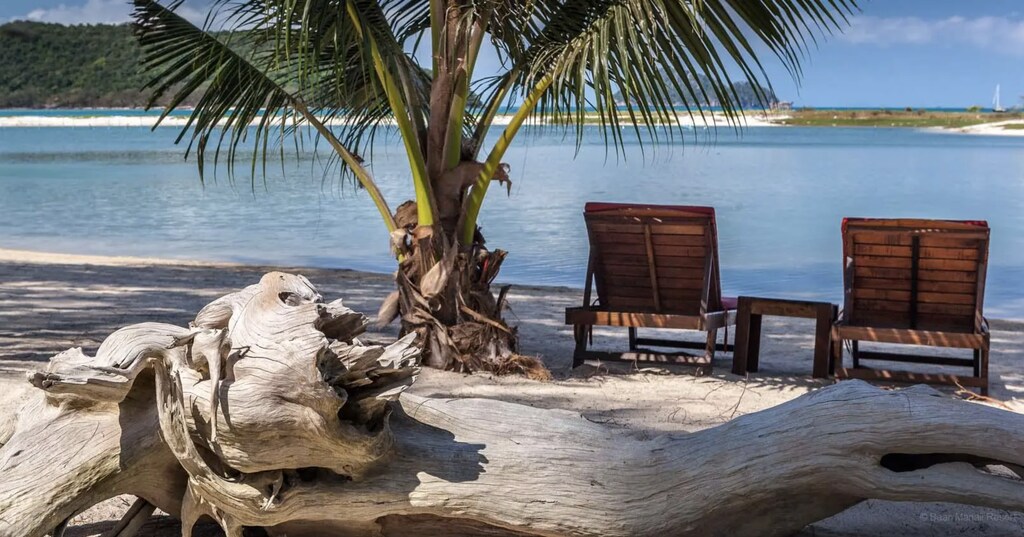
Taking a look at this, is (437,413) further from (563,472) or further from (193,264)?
(193,264)

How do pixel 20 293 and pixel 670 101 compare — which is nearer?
pixel 670 101

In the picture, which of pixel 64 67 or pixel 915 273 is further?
pixel 64 67

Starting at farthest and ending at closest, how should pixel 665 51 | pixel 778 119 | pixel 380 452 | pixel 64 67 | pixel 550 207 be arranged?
pixel 64 67
pixel 778 119
pixel 550 207
pixel 665 51
pixel 380 452

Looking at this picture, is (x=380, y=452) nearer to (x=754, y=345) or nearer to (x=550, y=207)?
(x=754, y=345)

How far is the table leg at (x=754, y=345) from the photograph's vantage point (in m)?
6.18

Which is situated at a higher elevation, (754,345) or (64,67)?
(64,67)

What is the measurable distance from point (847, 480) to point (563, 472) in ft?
2.87

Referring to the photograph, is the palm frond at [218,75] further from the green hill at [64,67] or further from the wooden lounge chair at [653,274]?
the green hill at [64,67]

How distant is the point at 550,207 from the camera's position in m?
21.4

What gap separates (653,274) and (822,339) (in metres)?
1.08

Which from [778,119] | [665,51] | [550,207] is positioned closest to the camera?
[665,51]

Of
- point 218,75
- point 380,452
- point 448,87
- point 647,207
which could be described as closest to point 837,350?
point 647,207

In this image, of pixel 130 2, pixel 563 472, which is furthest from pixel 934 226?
pixel 130 2

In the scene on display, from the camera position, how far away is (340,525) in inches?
124
